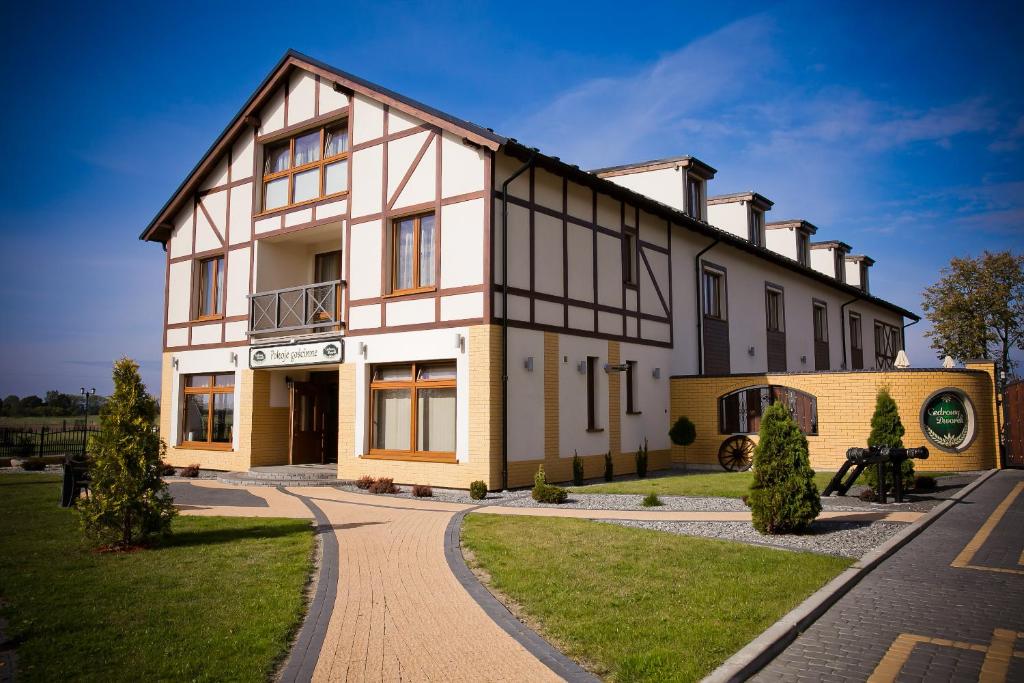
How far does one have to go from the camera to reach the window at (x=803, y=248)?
1224 inches

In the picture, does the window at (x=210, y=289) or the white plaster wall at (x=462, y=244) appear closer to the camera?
the white plaster wall at (x=462, y=244)

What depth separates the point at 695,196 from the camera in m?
24.1

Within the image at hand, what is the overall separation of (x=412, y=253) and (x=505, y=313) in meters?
3.00

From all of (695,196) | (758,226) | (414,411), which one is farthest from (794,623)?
(758,226)

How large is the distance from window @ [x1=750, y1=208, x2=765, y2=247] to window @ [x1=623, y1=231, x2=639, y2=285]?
33.3ft

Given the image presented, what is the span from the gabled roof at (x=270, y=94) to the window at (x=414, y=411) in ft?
16.7

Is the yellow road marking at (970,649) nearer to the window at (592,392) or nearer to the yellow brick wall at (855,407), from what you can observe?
the window at (592,392)

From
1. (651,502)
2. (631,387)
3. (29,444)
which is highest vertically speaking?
(631,387)

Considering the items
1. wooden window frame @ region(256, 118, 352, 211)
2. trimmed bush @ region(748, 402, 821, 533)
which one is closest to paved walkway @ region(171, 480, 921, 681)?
trimmed bush @ region(748, 402, 821, 533)

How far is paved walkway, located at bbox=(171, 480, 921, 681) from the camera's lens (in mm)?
5027

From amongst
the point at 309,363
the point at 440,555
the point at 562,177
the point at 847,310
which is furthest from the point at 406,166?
the point at 847,310

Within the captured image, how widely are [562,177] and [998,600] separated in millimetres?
12704

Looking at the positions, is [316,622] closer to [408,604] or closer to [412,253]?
[408,604]

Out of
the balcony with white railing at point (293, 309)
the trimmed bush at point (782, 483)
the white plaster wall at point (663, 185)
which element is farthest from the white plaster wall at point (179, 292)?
the trimmed bush at point (782, 483)
